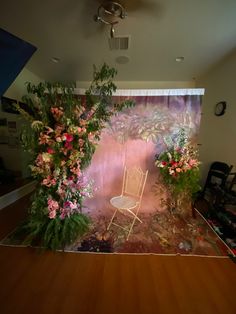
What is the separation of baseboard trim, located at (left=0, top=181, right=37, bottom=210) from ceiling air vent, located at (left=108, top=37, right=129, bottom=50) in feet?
10.3

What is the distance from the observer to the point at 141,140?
2504 millimetres

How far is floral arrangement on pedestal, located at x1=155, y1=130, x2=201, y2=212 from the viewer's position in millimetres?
2236

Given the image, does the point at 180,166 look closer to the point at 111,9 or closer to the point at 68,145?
the point at 68,145

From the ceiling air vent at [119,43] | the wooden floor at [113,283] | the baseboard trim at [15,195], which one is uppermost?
the ceiling air vent at [119,43]

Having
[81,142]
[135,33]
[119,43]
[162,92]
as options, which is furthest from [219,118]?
[81,142]

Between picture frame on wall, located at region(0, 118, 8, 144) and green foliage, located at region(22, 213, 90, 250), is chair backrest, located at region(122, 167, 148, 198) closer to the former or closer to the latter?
green foliage, located at region(22, 213, 90, 250)

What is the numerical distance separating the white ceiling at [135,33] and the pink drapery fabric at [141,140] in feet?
3.28

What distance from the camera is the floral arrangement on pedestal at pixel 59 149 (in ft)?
5.84

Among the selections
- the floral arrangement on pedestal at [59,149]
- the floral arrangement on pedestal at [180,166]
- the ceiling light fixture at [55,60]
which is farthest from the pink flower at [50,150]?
the ceiling light fixture at [55,60]

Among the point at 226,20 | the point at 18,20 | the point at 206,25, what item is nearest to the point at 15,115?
the point at 18,20

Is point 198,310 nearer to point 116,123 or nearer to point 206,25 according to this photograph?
point 116,123

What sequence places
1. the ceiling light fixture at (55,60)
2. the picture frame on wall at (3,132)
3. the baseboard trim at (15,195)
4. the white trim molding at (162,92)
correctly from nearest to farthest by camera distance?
the white trim molding at (162,92) → the baseboard trim at (15,195) → the ceiling light fixture at (55,60) → the picture frame on wall at (3,132)

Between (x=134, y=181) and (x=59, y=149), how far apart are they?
3.88ft

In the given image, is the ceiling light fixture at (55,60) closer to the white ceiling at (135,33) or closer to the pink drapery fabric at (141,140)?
the white ceiling at (135,33)
